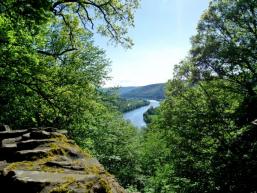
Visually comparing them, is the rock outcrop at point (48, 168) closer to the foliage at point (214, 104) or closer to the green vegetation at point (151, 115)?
the foliage at point (214, 104)

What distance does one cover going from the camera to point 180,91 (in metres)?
38.2

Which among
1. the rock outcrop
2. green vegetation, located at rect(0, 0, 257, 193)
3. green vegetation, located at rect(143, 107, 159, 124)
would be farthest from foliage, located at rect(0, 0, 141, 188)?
green vegetation, located at rect(143, 107, 159, 124)

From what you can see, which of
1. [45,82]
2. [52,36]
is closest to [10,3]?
[45,82]

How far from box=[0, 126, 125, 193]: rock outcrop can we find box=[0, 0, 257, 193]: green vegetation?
10.9 m

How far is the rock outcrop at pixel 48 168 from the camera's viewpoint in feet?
22.3

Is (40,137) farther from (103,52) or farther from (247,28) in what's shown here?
(103,52)

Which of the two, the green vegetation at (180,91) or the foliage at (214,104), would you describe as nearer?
the green vegetation at (180,91)

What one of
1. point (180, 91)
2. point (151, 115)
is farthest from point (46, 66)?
point (151, 115)

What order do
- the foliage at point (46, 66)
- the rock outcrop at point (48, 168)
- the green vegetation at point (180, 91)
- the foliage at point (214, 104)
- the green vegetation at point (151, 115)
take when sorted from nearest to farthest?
1. the rock outcrop at point (48, 168)
2. the foliage at point (46, 66)
3. the green vegetation at point (180, 91)
4. the foliage at point (214, 104)
5. the green vegetation at point (151, 115)

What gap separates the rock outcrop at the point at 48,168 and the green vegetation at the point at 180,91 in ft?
35.8

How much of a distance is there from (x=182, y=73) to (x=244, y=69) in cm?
664

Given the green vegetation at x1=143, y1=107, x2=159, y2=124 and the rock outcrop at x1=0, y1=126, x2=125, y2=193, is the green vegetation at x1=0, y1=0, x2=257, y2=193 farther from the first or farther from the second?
the green vegetation at x1=143, y1=107, x2=159, y2=124

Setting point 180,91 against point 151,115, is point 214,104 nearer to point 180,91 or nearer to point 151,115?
point 180,91

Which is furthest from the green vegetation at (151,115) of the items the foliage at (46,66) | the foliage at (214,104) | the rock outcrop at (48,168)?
the rock outcrop at (48,168)
